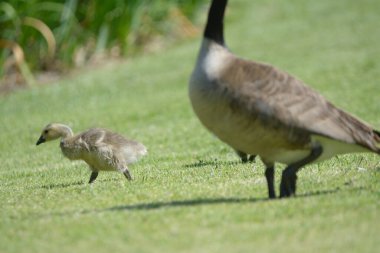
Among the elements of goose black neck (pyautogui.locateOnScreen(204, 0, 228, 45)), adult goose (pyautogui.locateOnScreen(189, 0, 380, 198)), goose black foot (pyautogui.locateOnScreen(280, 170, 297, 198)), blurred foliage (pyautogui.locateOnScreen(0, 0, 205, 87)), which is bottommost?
blurred foliage (pyautogui.locateOnScreen(0, 0, 205, 87))

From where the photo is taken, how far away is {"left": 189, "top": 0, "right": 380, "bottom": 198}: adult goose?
21.2ft

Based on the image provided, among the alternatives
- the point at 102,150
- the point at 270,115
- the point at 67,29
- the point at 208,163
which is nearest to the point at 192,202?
the point at 270,115

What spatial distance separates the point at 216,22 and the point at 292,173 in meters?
1.57

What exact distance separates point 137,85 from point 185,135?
262 inches

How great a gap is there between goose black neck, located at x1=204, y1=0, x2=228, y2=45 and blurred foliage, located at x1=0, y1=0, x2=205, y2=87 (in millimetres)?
12088

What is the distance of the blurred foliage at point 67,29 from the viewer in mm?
18766

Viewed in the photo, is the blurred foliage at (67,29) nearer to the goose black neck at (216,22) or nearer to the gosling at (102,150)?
the gosling at (102,150)

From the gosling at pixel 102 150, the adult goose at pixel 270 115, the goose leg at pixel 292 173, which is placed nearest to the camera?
the adult goose at pixel 270 115

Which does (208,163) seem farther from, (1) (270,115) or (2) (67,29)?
(2) (67,29)

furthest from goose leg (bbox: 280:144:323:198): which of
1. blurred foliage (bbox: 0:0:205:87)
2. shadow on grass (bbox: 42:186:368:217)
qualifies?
blurred foliage (bbox: 0:0:205:87)

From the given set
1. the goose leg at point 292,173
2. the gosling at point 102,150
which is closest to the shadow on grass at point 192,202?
the goose leg at point 292,173

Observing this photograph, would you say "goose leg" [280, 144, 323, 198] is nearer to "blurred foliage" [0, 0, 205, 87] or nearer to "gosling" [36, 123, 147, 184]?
"gosling" [36, 123, 147, 184]

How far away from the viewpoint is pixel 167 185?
26.2 feet

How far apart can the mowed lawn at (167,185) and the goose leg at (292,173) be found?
0.16 meters
